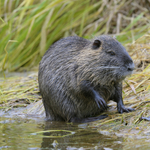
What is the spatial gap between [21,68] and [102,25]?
227cm

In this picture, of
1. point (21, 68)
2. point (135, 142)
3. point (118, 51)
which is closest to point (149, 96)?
point (118, 51)

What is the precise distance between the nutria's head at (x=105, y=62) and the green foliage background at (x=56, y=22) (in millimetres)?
3475

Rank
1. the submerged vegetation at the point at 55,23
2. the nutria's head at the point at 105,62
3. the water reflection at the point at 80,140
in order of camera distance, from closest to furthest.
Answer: the water reflection at the point at 80,140
the nutria's head at the point at 105,62
the submerged vegetation at the point at 55,23

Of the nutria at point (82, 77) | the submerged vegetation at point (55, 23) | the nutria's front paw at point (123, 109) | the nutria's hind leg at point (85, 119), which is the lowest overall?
the nutria's hind leg at point (85, 119)

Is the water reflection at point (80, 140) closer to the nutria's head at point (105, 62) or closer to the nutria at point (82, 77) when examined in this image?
the nutria at point (82, 77)

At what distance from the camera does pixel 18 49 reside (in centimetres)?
727

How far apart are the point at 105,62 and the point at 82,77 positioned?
0.33 meters

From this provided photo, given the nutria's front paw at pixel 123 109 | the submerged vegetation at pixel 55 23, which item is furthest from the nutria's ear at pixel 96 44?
the submerged vegetation at pixel 55 23

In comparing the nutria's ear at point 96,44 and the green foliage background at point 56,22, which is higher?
the green foliage background at point 56,22

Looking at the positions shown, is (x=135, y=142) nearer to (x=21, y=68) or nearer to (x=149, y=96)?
(x=149, y=96)

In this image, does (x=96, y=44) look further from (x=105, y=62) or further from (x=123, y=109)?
(x=123, y=109)

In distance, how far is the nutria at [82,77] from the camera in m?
3.54

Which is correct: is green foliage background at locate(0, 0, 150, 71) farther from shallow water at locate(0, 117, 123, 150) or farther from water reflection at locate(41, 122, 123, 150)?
water reflection at locate(41, 122, 123, 150)

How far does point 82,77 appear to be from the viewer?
3.68 metres
